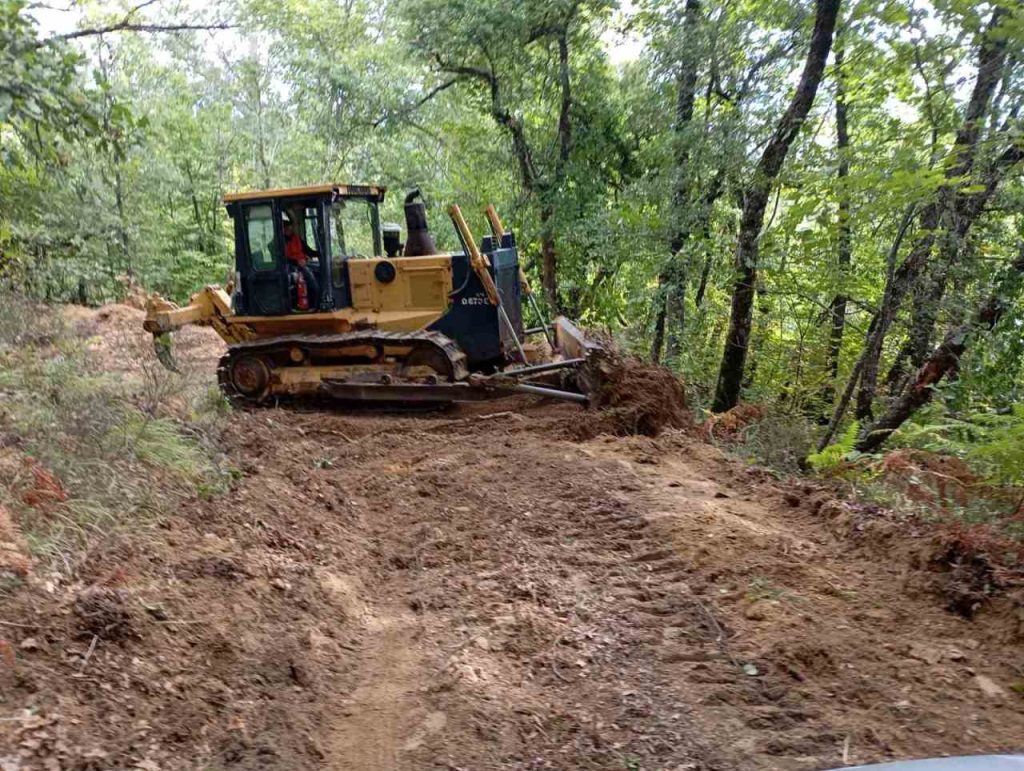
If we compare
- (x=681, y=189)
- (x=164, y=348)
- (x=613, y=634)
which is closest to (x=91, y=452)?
(x=613, y=634)

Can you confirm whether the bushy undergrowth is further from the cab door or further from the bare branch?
the bare branch

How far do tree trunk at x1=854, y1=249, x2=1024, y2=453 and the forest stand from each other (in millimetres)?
26

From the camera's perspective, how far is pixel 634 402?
25.5 ft

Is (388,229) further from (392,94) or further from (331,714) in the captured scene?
(331,714)

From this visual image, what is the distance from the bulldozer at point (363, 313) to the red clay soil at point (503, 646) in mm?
3729

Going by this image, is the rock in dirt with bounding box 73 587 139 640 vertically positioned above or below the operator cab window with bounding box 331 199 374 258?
below

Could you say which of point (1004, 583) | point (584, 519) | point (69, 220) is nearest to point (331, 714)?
point (584, 519)

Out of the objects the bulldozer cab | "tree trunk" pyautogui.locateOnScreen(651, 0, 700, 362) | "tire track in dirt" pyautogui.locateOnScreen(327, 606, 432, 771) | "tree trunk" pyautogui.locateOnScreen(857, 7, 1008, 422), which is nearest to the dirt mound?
"tree trunk" pyautogui.locateOnScreen(857, 7, 1008, 422)

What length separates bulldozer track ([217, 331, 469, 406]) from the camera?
8984 mm

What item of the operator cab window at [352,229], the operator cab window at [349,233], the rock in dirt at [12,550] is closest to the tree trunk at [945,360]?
the operator cab window at [349,233]

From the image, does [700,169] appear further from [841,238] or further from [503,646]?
[503,646]

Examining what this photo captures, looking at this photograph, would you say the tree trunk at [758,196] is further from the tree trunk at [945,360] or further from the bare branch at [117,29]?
the bare branch at [117,29]

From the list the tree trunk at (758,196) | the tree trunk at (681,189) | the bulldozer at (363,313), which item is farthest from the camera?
the tree trunk at (681,189)

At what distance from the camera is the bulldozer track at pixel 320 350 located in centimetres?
898
